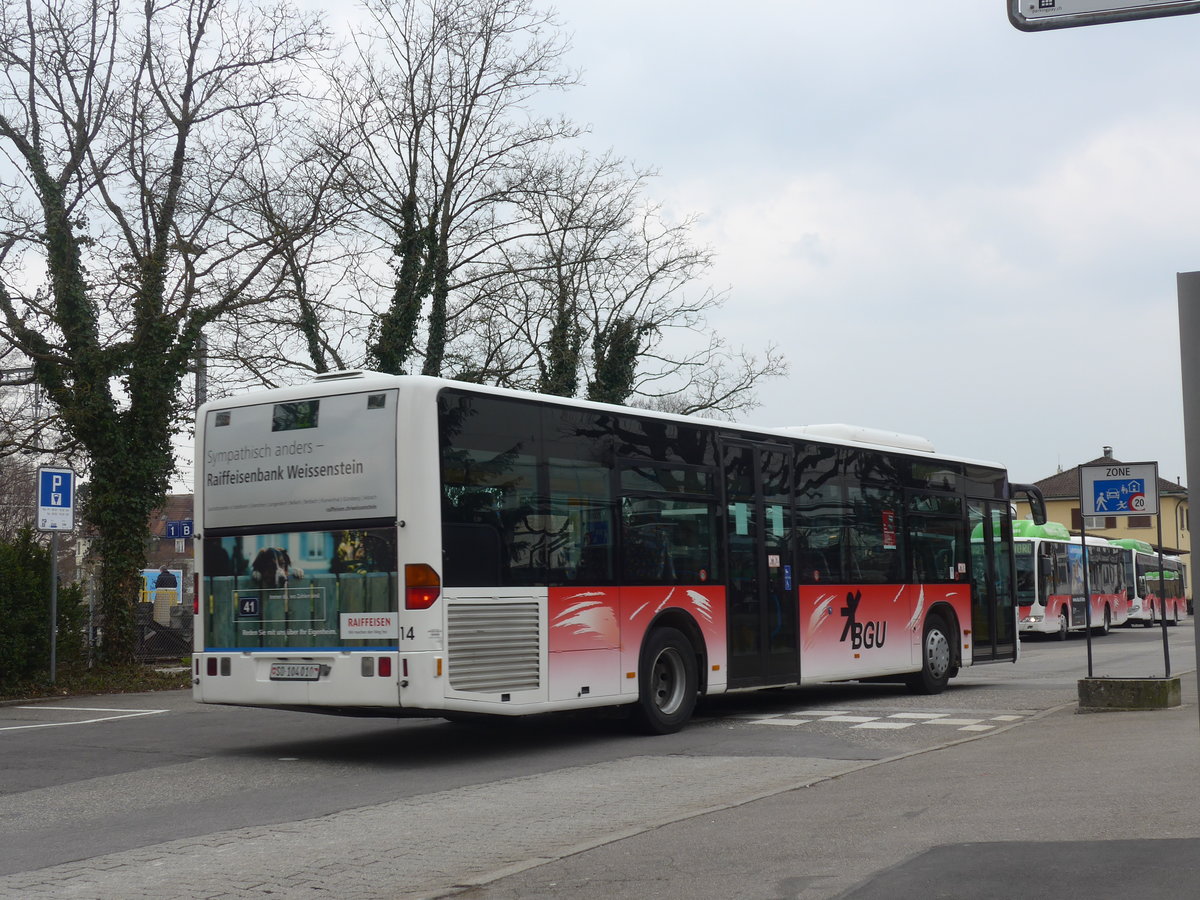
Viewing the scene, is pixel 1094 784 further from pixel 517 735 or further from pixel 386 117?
pixel 386 117

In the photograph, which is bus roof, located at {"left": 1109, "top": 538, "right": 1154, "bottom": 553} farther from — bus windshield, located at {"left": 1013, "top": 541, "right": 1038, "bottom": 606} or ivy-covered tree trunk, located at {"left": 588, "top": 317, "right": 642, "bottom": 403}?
ivy-covered tree trunk, located at {"left": 588, "top": 317, "right": 642, "bottom": 403}

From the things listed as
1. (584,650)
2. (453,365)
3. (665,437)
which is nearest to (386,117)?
(453,365)

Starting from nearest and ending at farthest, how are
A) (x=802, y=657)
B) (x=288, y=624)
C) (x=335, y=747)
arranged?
(x=288, y=624) < (x=335, y=747) < (x=802, y=657)

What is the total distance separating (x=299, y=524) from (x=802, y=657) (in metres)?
6.28

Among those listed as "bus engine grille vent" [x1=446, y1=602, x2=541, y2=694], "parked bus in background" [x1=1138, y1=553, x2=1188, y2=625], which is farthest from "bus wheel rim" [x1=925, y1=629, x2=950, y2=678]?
"parked bus in background" [x1=1138, y1=553, x2=1188, y2=625]

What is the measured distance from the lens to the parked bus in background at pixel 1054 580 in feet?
133

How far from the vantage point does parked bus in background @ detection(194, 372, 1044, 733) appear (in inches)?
447

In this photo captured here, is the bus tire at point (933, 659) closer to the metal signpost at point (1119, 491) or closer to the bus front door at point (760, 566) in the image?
the metal signpost at point (1119, 491)

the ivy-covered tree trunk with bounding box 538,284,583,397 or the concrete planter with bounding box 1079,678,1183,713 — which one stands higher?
the ivy-covered tree trunk with bounding box 538,284,583,397

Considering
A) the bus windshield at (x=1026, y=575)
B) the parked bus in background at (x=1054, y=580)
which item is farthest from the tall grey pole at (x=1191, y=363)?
the bus windshield at (x=1026, y=575)

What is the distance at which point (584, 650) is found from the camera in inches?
497

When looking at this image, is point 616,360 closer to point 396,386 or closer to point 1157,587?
point 396,386

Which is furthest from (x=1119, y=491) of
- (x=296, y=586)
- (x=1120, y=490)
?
(x=296, y=586)

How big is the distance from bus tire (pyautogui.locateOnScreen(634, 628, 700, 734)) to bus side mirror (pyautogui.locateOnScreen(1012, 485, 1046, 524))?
8.79 meters
